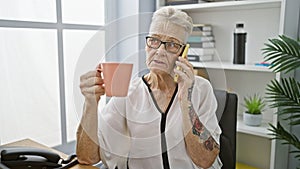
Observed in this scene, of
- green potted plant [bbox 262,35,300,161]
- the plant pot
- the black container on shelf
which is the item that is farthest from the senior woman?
the black container on shelf

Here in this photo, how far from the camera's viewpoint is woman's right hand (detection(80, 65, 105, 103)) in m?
0.84

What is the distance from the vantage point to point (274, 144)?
1.51 metres

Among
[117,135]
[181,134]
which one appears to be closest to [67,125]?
[117,135]

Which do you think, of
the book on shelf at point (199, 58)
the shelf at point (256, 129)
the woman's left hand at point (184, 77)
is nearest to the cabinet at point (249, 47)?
the shelf at point (256, 129)

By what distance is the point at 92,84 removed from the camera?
2.79ft

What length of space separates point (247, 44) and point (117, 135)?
1128mm

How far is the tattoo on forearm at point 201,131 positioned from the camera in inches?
35.4

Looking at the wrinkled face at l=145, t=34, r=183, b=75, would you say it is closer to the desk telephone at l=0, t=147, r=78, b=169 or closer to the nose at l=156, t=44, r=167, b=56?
the nose at l=156, t=44, r=167, b=56

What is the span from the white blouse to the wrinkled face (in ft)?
0.48

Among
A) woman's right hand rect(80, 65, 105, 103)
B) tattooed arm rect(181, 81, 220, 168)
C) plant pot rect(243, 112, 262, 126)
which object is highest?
woman's right hand rect(80, 65, 105, 103)

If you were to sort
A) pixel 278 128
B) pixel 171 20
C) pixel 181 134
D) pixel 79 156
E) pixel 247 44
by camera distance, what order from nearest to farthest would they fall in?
pixel 171 20, pixel 181 134, pixel 79 156, pixel 278 128, pixel 247 44

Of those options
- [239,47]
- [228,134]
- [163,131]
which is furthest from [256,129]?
[163,131]

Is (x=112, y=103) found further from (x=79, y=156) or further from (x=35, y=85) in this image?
(x=35, y=85)

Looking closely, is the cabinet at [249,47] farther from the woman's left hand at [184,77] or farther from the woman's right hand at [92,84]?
the woman's right hand at [92,84]
